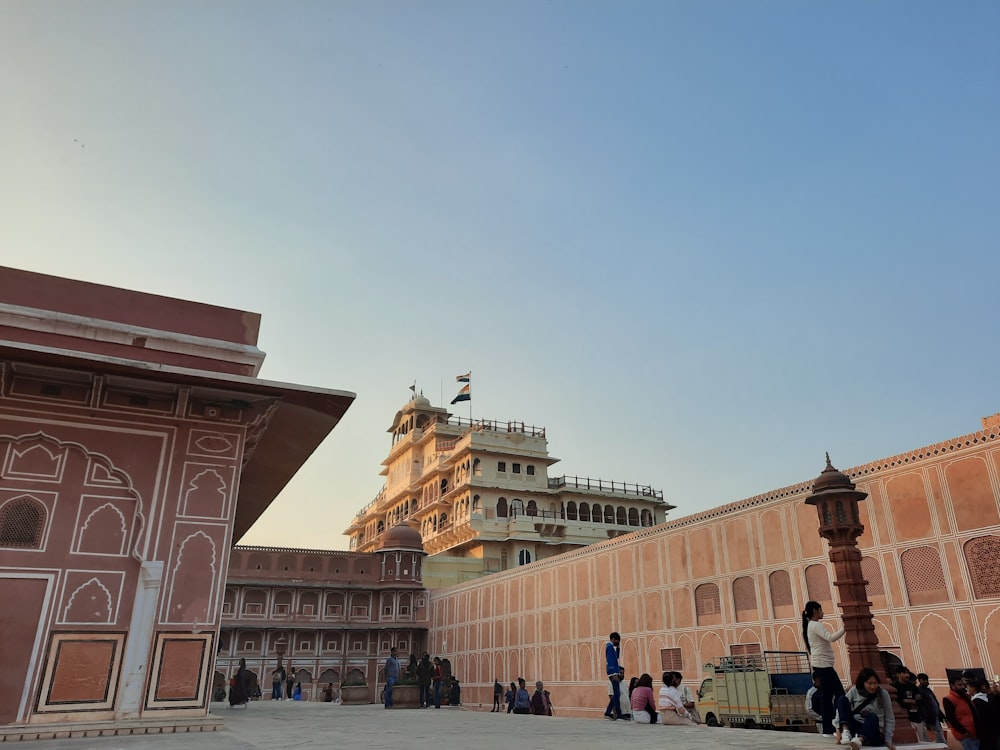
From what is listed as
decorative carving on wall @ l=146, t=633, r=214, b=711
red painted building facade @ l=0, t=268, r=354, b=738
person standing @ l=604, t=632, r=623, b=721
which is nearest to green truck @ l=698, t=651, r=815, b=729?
person standing @ l=604, t=632, r=623, b=721

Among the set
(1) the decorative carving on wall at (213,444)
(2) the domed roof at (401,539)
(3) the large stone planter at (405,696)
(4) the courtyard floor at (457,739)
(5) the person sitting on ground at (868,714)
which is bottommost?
(3) the large stone planter at (405,696)

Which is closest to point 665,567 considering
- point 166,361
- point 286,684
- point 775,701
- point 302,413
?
point 775,701

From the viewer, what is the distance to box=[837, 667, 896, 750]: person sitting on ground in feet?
23.0

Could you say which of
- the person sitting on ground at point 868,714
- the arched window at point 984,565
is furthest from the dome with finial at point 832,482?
the arched window at point 984,565

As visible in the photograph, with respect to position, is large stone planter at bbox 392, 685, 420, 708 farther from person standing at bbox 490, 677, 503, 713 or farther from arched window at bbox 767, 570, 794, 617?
arched window at bbox 767, 570, 794, 617

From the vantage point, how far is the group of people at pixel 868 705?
23.2 feet

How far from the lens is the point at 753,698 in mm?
14438

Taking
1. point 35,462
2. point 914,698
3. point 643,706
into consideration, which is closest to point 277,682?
point 35,462

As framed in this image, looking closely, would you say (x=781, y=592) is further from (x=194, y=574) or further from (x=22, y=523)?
(x=22, y=523)

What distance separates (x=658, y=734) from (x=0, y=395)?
10048mm

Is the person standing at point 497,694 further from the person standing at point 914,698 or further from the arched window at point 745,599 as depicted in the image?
the person standing at point 914,698

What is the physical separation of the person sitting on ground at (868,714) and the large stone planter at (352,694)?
20.2 metres

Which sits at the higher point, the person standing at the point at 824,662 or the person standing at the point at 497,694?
the person standing at the point at 824,662

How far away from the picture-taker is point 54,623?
9.65m
